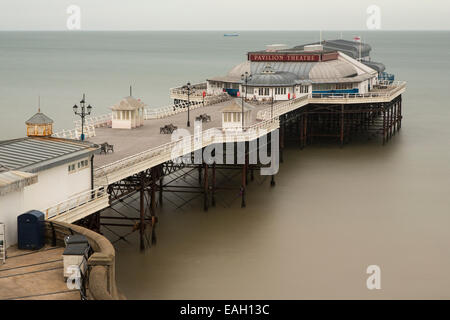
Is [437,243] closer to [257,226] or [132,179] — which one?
[257,226]

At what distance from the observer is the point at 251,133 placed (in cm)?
4431

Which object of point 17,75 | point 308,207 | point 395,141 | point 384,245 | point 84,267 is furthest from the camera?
point 17,75

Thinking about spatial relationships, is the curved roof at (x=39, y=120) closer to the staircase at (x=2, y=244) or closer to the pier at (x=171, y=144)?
the pier at (x=171, y=144)

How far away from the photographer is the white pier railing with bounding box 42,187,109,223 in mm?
25953

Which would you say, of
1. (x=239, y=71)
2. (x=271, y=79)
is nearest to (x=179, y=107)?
(x=271, y=79)

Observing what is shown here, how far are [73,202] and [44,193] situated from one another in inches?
67.6

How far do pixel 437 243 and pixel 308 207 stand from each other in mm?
8690

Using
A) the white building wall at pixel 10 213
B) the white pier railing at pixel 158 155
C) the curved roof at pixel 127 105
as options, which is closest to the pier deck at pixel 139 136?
the white pier railing at pixel 158 155

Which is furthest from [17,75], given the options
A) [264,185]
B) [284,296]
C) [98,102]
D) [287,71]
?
[284,296]

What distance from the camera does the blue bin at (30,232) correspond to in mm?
23156

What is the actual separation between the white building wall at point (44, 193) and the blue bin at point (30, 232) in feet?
1.34

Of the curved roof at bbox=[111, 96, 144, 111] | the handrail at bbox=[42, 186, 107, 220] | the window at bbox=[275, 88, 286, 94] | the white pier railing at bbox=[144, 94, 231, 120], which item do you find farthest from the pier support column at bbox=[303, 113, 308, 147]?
the handrail at bbox=[42, 186, 107, 220]

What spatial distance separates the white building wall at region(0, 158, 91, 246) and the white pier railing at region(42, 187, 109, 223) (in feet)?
0.85

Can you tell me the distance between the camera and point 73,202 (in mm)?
27609
